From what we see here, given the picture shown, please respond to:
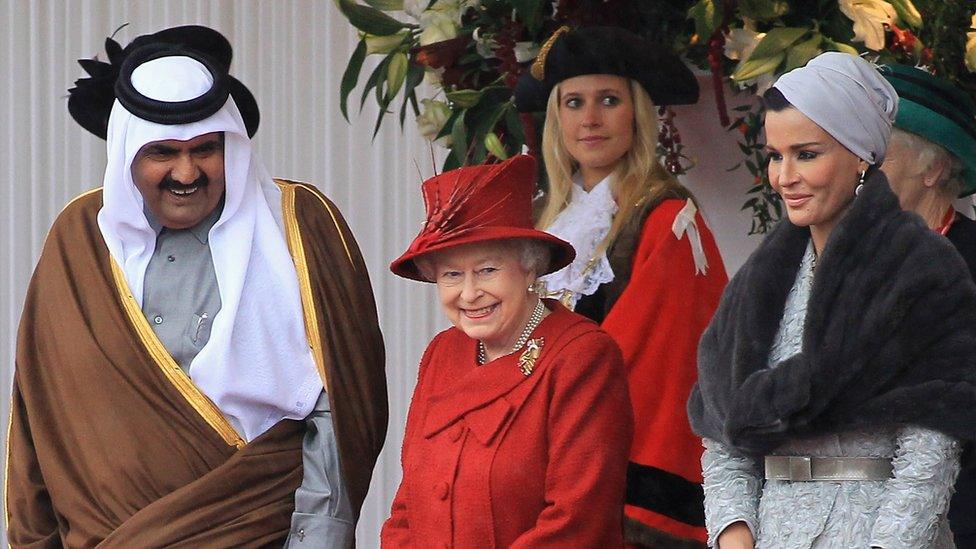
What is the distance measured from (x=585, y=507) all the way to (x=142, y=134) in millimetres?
1200

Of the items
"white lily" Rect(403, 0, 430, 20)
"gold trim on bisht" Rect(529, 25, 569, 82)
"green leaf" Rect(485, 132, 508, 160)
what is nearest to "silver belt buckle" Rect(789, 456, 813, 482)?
"gold trim on bisht" Rect(529, 25, 569, 82)

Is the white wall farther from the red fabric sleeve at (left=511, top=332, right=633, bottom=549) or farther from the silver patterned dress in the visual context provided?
the silver patterned dress

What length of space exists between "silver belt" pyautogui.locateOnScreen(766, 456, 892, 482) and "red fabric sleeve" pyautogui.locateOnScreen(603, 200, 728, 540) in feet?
2.44

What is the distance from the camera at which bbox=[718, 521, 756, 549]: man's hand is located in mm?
3201

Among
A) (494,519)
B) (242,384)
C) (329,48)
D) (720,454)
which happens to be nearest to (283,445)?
(242,384)

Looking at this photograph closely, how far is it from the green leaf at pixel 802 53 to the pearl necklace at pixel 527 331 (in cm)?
78

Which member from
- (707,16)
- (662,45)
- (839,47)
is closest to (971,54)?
(839,47)

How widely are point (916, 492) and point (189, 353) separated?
5.05ft

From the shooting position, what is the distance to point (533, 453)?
3490mm

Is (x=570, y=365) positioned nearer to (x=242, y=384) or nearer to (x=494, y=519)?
(x=494, y=519)

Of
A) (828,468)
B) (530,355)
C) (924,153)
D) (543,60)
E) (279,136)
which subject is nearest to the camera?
(828,468)

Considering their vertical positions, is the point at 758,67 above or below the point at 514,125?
above

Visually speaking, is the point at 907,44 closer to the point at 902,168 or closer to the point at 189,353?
the point at 902,168

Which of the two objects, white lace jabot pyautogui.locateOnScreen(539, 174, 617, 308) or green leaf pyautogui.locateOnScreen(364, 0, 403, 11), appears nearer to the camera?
white lace jabot pyautogui.locateOnScreen(539, 174, 617, 308)
